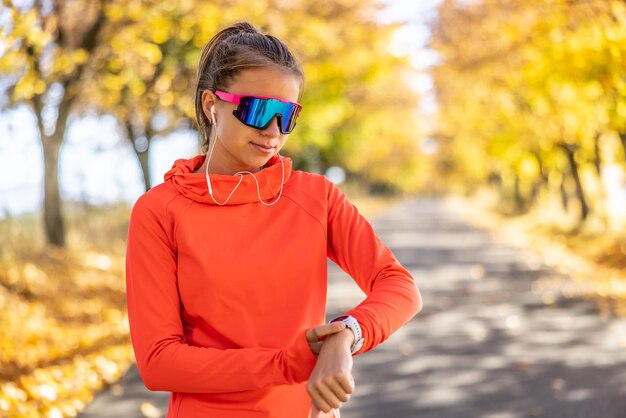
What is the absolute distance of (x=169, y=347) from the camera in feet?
6.25

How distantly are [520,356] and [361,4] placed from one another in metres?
13.8

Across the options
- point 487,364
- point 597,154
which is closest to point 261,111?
point 487,364

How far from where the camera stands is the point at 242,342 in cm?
198

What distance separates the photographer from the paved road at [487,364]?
6316 mm

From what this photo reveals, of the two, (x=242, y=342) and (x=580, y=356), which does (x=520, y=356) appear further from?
(x=242, y=342)

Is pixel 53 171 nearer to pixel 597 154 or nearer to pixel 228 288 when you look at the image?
pixel 228 288

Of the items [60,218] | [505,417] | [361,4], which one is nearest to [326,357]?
[505,417]

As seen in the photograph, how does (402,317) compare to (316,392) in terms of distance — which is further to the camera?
(402,317)

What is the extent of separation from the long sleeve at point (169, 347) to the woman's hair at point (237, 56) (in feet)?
1.18

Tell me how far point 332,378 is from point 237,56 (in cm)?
84

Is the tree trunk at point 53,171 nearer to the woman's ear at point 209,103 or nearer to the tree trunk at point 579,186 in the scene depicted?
the woman's ear at point 209,103

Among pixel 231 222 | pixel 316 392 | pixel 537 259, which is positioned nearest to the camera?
pixel 316 392

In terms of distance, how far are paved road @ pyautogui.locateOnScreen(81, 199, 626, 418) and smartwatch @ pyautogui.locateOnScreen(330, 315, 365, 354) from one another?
441 cm

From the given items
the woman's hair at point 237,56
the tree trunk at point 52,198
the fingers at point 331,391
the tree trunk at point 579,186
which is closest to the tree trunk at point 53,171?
the tree trunk at point 52,198
